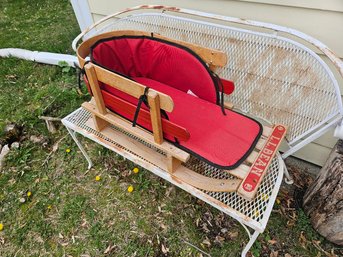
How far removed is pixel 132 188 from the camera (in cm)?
233

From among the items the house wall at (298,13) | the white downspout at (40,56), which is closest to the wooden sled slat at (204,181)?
the house wall at (298,13)

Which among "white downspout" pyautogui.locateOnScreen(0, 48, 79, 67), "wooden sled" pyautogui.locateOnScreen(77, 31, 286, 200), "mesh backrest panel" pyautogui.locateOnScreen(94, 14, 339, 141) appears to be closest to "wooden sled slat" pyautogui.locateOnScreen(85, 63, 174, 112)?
"wooden sled" pyautogui.locateOnScreen(77, 31, 286, 200)

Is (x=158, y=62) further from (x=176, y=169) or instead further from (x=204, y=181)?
(x=204, y=181)

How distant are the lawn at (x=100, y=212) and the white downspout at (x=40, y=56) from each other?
74 cm

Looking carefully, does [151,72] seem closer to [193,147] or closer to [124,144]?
[124,144]

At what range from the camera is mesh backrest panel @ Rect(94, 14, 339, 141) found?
1649 millimetres

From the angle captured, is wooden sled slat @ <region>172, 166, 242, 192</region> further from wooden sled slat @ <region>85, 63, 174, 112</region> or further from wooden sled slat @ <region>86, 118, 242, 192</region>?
wooden sled slat @ <region>85, 63, 174, 112</region>

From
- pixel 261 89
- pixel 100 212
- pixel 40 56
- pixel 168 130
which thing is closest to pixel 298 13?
pixel 261 89

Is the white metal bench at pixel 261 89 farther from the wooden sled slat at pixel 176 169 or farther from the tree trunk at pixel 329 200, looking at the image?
the tree trunk at pixel 329 200

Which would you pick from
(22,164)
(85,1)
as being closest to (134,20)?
(85,1)

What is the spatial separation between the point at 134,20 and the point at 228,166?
1.43 meters

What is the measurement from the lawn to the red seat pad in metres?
0.70

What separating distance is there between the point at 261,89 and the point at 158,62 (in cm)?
75

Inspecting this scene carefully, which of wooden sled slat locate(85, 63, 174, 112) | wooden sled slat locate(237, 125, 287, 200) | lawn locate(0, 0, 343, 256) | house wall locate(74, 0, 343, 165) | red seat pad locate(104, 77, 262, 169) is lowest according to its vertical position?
lawn locate(0, 0, 343, 256)
